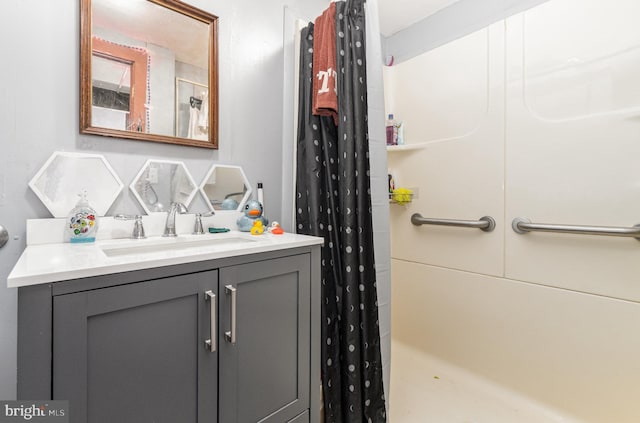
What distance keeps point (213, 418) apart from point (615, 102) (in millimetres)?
1867

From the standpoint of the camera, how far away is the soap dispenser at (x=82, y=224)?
3.11ft

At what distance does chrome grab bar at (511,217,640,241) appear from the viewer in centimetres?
116

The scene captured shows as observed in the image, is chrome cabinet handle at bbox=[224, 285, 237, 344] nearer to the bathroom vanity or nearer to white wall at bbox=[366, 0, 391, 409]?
the bathroom vanity

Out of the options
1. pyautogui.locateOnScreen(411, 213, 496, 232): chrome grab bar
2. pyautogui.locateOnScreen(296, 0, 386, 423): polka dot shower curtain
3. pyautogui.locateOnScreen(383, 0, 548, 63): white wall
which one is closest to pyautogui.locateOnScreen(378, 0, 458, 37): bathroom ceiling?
pyautogui.locateOnScreen(383, 0, 548, 63): white wall

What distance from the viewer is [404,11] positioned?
2.00 meters

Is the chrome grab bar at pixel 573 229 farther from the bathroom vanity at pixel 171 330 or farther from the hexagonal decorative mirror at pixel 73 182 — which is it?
the hexagonal decorative mirror at pixel 73 182

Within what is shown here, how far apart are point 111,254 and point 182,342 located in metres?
0.40

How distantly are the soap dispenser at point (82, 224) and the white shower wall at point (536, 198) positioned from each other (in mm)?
1686

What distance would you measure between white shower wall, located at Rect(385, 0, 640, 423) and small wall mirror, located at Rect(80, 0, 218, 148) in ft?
4.27

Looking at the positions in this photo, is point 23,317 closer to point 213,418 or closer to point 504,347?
point 213,418

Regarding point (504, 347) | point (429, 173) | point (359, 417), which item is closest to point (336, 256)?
point (359, 417)

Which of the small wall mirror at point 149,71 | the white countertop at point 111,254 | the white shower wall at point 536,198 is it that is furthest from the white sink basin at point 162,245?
the white shower wall at point 536,198

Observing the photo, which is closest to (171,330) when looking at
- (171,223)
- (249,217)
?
(171,223)

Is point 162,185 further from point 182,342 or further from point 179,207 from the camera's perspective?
point 182,342
